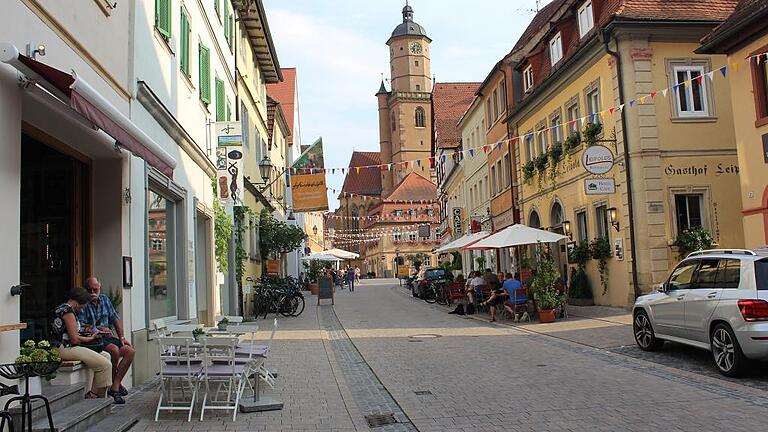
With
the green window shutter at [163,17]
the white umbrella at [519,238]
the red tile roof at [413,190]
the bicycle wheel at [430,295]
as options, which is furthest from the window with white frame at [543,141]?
the red tile roof at [413,190]

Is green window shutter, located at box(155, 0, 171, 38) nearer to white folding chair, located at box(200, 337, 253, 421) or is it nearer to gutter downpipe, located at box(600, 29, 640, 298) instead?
white folding chair, located at box(200, 337, 253, 421)

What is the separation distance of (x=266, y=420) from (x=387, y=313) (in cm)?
1689

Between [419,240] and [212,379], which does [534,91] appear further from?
[419,240]

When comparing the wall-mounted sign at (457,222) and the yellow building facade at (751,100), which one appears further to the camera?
the wall-mounted sign at (457,222)

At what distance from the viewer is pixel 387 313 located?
2427cm

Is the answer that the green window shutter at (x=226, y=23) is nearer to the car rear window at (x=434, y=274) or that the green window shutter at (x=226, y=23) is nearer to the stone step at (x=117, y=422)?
the stone step at (x=117, y=422)

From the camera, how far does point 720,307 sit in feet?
30.6

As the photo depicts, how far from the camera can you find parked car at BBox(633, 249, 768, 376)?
8.78 meters

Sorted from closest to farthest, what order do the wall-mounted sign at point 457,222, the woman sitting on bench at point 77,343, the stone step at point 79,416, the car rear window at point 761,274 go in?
the stone step at point 79,416 → the woman sitting on bench at point 77,343 → the car rear window at point 761,274 → the wall-mounted sign at point 457,222

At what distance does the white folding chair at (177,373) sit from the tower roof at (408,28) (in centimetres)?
9482

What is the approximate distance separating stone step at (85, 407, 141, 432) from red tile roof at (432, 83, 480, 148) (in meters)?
46.7

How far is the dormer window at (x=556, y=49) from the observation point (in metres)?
24.1

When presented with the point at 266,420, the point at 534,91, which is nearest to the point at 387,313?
the point at 534,91

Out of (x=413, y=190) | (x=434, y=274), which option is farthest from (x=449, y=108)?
(x=413, y=190)
